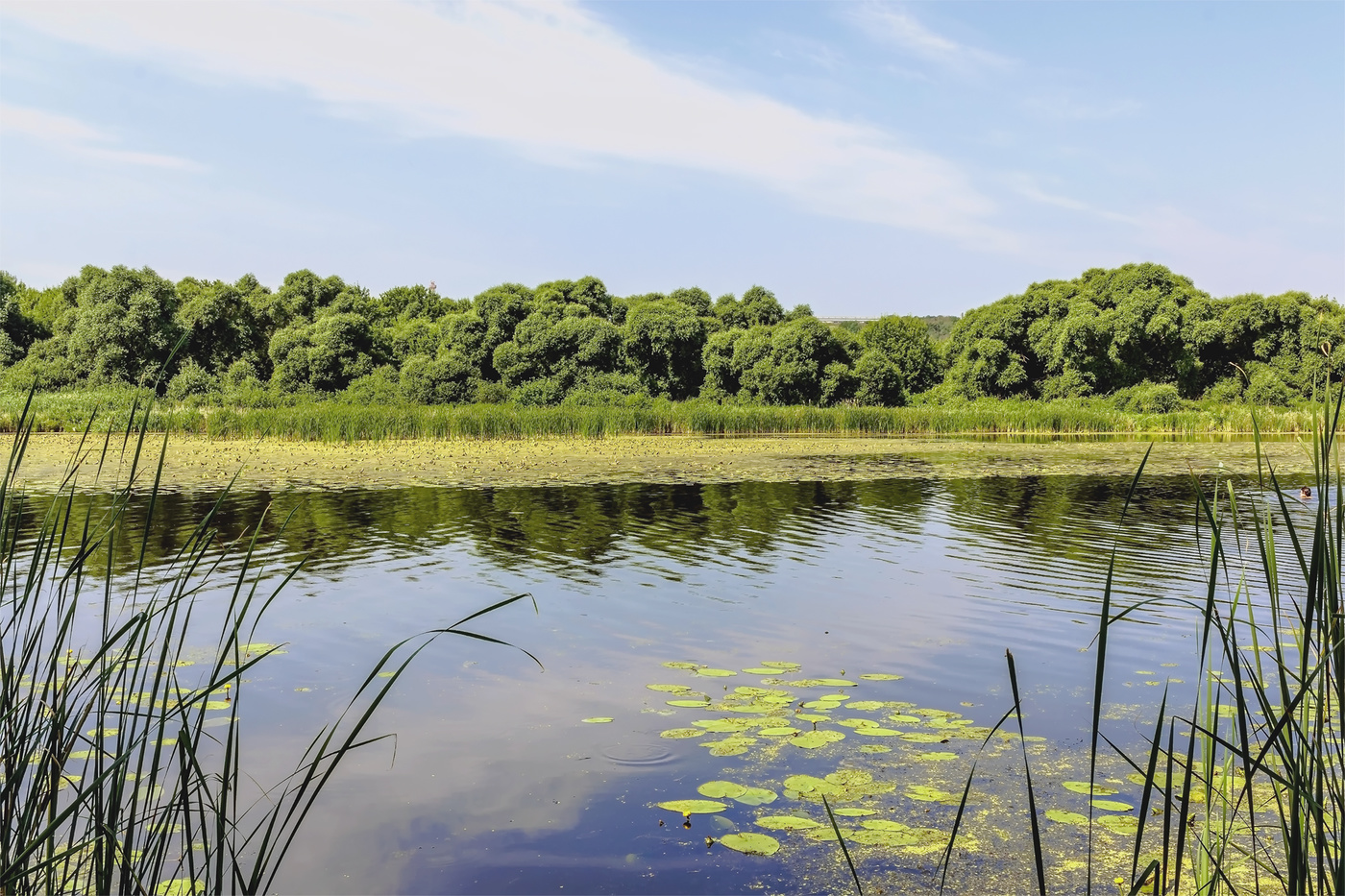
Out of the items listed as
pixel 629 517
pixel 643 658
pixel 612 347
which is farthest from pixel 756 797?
pixel 612 347

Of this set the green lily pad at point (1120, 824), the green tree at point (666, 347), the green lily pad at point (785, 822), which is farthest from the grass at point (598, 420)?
the green lily pad at point (1120, 824)

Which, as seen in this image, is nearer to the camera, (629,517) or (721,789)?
(721,789)

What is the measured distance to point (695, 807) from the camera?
3859 millimetres

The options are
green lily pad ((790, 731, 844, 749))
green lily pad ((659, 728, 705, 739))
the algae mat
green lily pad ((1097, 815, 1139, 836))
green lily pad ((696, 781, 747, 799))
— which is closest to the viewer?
green lily pad ((1097, 815, 1139, 836))

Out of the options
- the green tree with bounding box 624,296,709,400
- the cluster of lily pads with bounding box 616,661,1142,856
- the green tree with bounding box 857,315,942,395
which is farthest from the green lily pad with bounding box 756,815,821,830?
the green tree with bounding box 857,315,942,395

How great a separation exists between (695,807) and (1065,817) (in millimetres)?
1367

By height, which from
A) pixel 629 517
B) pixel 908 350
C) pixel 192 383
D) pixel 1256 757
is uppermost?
pixel 908 350

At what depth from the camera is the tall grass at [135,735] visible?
208cm

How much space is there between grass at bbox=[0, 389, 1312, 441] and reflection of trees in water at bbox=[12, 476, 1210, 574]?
33.5 feet

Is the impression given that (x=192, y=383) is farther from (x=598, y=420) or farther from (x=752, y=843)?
(x=752, y=843)

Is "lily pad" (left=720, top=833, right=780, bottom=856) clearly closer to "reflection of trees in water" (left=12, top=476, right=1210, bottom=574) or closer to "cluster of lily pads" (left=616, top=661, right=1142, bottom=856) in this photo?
"cluster of lily pads" (left=616, top=661, right=1142, bottom=856)

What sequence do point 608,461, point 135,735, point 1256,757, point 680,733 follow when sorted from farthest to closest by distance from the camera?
point 608,461 < point 680,733 < point 1256,757 < point 135,735

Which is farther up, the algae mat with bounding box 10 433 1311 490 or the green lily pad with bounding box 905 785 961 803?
the algae mat with bounding box 10 433 1311 490

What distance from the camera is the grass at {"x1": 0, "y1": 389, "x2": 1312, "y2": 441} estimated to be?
24344 millimetres
